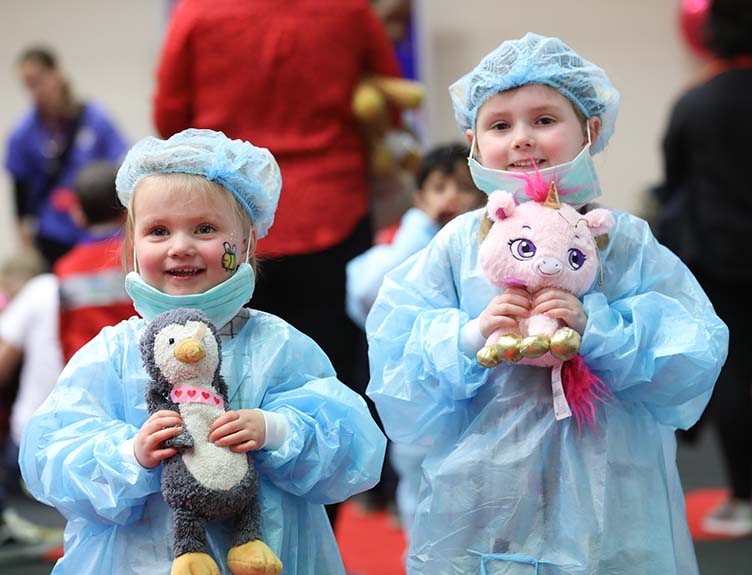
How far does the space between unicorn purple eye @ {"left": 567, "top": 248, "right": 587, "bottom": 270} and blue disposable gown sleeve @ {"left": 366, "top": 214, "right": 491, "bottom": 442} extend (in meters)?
0.25

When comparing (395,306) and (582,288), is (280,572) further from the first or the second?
(582,288)

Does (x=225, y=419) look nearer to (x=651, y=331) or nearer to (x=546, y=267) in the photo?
(x=546, y=267)

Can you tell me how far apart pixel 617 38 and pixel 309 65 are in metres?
4.59

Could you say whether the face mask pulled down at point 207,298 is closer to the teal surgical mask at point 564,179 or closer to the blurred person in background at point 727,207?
the teal surgical mask at point 564,179

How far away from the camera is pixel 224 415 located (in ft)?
6.85

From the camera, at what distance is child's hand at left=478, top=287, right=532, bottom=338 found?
2223 mm

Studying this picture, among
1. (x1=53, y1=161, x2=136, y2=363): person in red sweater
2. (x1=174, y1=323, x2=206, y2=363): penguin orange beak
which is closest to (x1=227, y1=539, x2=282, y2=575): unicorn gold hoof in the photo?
(x1=174, y1=323, x2=206, y2=363): penguin orange beak

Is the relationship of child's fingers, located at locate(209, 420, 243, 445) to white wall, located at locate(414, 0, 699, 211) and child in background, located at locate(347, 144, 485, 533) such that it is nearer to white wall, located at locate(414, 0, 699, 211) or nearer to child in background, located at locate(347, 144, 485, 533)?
child in background, located at locate(347, 144, 485, 533)

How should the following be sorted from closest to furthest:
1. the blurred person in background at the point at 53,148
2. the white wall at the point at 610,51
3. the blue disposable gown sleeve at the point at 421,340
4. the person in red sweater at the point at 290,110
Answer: the blue disposable gown sleeve at the point at 421,340 < the person in red sweater at the point at 290,110 < the blurred person in background at the point at 53,148 < the white wall at the point at 610,51

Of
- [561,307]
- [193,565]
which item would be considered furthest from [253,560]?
[561,307]

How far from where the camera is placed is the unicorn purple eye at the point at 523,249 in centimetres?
222

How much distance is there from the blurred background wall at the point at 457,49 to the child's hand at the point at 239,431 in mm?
5470

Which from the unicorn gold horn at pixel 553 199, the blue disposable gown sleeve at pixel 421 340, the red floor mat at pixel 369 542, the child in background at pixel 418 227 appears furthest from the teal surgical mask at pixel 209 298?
the red floor mat at pixel 369 542

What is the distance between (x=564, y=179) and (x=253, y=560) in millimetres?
901
